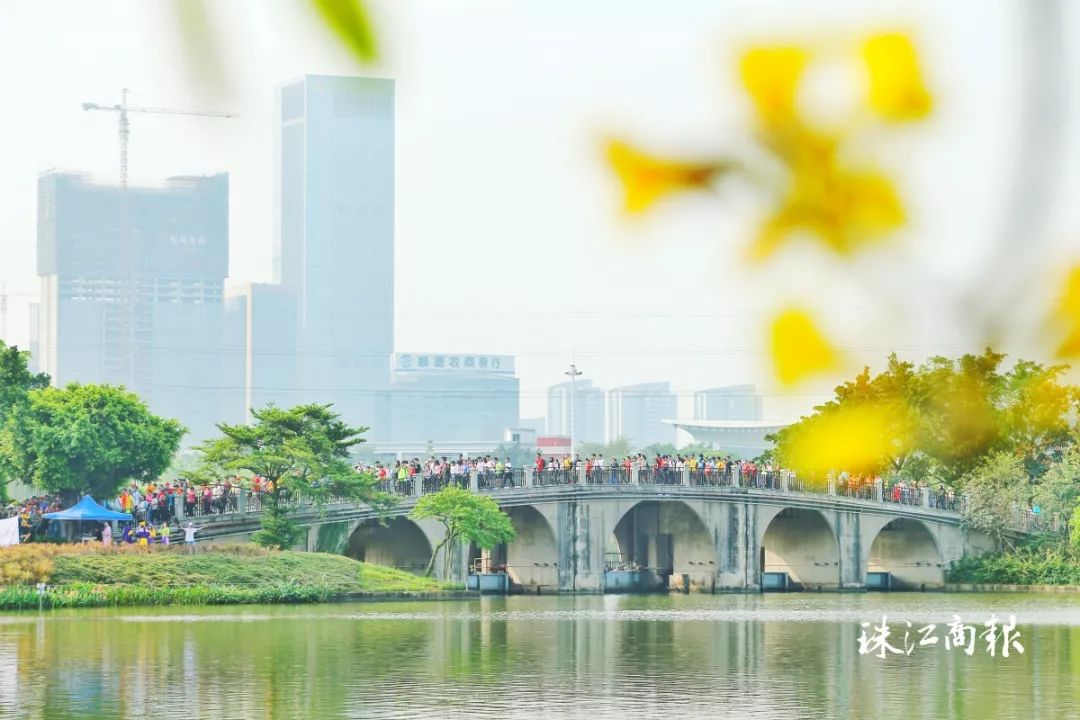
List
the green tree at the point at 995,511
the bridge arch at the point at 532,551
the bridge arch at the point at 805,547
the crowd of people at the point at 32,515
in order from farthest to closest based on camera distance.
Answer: the bridge arch at the point at 805,547
the bridge arch at the point at 532,551
the green tree at the point at 995,511
the crowd of people at the point at 32,515

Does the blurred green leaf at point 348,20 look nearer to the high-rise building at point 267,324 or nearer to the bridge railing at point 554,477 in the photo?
the high-rise building at point 267,324

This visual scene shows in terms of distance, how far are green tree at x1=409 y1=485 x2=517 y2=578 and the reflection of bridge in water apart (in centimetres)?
91

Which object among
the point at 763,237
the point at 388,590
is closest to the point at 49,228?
the point at 763,237

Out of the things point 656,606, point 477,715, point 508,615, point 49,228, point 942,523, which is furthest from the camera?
point 942,523

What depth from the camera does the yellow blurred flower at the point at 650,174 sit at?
215 cm

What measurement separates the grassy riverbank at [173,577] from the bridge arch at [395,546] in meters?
11.6

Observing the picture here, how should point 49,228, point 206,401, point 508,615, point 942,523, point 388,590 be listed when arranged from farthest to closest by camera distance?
point 942,523 → point 388,590 → point 508,615 → point 206,401 → point 49,228

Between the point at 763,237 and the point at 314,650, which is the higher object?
the point at 763,237

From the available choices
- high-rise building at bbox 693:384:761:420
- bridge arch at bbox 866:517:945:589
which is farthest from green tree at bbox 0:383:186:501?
high-rise building at bbox 693:384:761:420

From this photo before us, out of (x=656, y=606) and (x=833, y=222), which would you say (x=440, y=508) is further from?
(x=833, y=222)

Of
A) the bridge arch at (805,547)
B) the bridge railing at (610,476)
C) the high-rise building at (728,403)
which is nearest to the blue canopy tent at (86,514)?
the bridge railing at (610,476)

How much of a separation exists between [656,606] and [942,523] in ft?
66.1

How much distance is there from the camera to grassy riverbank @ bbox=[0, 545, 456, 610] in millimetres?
36750

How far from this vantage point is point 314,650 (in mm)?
27406
